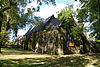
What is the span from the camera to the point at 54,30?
33.9m

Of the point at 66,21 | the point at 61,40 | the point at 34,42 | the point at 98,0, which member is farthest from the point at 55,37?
the point at 98,0

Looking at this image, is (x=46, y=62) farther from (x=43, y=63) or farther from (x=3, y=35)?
(x=3, y=35)

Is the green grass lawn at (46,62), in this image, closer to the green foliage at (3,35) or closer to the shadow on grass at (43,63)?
the shadow on grass at (43,63)

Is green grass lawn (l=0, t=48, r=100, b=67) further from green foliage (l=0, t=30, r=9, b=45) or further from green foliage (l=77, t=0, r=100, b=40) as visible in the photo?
green foliage (l=77, t=0, r=100, b=40)

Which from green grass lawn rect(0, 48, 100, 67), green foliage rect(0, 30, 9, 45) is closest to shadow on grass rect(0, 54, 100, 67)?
green grass lawn rect(0, 48, 100, 67)

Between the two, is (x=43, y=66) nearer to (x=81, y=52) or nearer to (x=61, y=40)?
(x=61, y=40)

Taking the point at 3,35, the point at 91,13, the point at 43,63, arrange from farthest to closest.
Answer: the point at 3,35
the point at 91,13
the point at 43,63

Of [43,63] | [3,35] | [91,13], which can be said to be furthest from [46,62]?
[3,35]

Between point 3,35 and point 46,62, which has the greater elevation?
point 3,35

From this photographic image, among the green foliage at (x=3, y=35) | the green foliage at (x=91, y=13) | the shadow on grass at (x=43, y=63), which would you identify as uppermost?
the green foliage at (x=91, y=13)

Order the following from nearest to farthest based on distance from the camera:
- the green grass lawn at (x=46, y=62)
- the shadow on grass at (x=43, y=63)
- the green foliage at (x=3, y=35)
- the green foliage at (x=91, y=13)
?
1. the shadow on grass at (x=43, y=63)
2. the green grass lawn at (x=46, y=62)
3. the green foliage at (x=91, y=13)
4. the green foliage at (x=3, y=35)

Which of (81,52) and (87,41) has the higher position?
(87,41)

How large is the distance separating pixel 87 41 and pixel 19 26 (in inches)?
1004

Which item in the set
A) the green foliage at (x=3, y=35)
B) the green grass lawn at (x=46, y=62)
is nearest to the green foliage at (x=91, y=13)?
the green grass lawn at (x=46, y=62)
